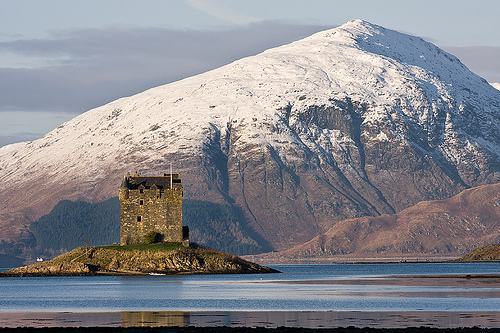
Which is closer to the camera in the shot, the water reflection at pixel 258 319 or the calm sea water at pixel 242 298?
the water reflection at pixel 258 319

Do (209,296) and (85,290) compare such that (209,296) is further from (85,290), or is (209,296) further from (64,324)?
(64,324)

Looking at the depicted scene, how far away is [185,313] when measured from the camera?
412ft

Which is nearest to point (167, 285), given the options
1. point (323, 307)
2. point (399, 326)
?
point (323, 307)
